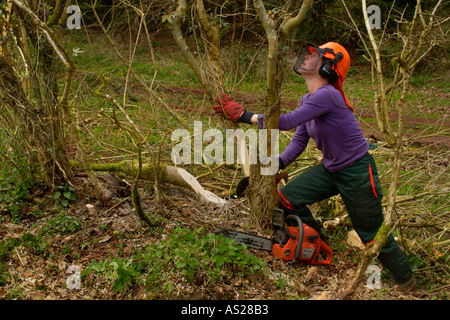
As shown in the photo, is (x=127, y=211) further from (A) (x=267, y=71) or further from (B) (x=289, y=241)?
(A) (x=267, y=71)

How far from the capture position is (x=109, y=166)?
4.86 m

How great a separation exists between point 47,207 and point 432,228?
423cm

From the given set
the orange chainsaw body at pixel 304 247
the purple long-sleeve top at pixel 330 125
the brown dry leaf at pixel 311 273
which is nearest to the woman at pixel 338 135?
the purple long-sleeve top at pixel 330 125

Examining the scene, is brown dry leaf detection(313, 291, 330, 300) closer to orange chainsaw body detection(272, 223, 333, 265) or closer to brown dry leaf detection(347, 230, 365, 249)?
→ orange chainsaw body detection(272, 223, 333, 265)

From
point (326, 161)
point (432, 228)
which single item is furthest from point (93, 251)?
point (432, 228)

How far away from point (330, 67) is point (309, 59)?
212 mm

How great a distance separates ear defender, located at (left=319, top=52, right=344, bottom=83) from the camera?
3297mm

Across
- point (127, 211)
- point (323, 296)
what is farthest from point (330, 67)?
point (127, 211)

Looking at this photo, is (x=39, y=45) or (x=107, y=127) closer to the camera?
(x=39, y=45)

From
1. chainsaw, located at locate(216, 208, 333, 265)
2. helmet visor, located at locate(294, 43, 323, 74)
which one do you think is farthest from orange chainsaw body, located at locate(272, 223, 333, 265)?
helmet visor, located at locate(294, 43, 323, 74)

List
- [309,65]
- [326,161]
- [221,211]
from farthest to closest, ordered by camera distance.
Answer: [221,211] → [326,161] → [309,65]

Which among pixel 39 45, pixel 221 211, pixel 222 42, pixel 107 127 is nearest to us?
pixel 39 45

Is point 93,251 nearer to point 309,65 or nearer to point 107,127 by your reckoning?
point 107,127

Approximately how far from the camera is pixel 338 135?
135 inches
